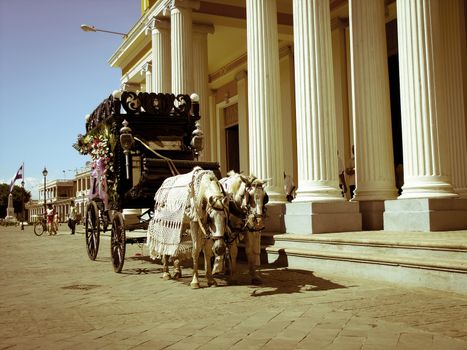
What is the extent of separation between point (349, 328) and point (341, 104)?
40.8 ft

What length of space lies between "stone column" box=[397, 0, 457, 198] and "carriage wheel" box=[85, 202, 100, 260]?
5.98 meters

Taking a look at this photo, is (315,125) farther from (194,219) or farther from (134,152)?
(194,219)

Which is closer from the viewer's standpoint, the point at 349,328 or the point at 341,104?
the point at 349,328

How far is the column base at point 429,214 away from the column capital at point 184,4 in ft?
31.7

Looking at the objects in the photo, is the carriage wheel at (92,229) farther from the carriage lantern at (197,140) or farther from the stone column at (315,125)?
the stone column at (315,125)

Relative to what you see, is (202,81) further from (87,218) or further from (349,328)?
(349,328)

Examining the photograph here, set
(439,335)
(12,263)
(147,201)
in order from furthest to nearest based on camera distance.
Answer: (12,263)
(147,201)
(439,335)

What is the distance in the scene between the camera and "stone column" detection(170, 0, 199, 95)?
1556cm

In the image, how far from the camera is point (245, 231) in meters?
7.37

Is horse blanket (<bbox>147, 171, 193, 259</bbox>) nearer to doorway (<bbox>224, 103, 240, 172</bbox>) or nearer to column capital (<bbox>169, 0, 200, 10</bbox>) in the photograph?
column capital (<bbox>169, 0, 200, 10</bbox>)

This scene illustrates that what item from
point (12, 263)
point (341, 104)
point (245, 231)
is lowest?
point (12, 263)

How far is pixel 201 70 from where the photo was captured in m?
16.9

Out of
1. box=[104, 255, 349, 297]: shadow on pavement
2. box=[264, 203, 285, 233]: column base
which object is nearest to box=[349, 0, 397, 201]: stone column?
box=[264, 203, 285, 233]: column base

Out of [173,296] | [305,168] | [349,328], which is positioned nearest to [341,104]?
[305,168]
